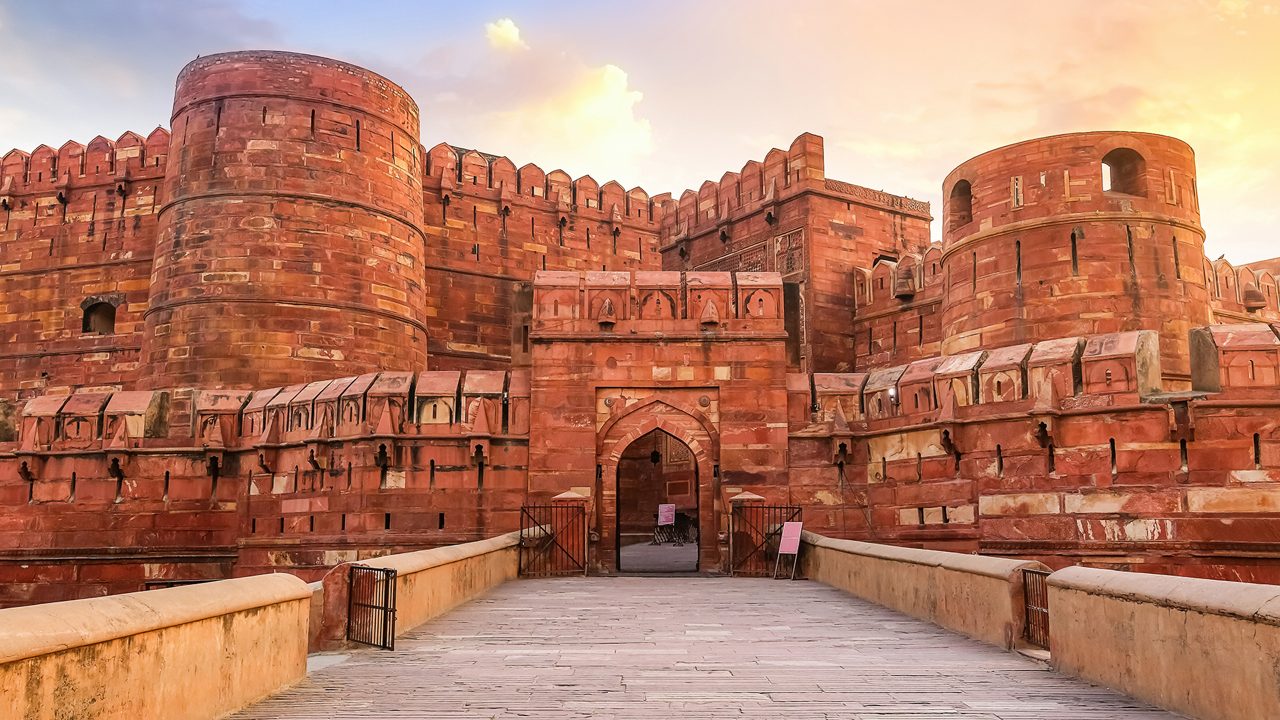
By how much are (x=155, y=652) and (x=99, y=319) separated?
24934 mm

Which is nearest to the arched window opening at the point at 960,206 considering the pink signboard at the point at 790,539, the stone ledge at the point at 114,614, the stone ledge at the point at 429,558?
the pink signboard at the point at 790,539

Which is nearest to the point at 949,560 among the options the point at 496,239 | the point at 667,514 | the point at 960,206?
the point at 960,206

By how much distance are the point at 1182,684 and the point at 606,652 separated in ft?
11.2

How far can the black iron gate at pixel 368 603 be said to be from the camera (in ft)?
22.7

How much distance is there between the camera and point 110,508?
16.9 metres

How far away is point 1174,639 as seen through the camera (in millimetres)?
4570

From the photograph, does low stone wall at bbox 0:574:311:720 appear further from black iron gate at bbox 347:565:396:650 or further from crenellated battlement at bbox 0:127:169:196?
crenellated battlement at bbox 0:127:169:196

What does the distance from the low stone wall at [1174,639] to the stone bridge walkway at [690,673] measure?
14cm

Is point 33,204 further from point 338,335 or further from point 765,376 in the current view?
point 765,376

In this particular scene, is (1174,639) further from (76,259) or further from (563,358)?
(76,259)

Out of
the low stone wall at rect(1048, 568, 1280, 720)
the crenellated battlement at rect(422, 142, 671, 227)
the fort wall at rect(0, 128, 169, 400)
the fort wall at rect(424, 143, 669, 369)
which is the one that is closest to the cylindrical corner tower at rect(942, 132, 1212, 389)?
the low stone wall at rect(1048, 568, 1280, 720)

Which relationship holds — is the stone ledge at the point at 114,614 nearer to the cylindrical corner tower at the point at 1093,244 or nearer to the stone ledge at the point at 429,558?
the stone ledge at the point at 429,558

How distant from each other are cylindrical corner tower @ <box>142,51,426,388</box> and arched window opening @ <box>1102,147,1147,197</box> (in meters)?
14.2

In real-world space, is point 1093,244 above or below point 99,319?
below
